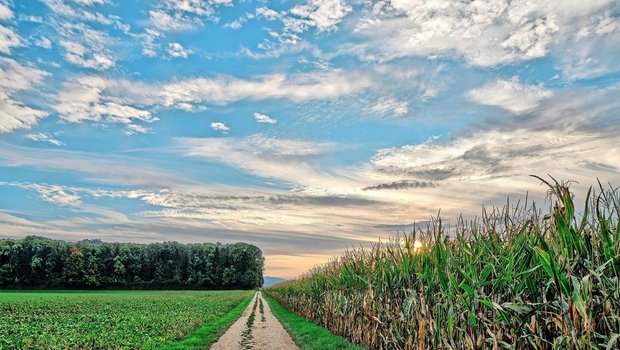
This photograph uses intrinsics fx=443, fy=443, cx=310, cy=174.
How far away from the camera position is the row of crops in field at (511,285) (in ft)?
18.0

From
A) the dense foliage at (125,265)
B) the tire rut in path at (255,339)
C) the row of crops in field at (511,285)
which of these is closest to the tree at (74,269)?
the dense foliage at (125,265)

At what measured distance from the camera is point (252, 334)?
838 inches

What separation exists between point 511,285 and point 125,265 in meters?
128

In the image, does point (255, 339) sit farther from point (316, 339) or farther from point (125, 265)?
point (125, 265)

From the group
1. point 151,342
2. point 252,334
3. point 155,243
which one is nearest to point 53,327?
point 151,342

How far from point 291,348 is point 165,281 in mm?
116557

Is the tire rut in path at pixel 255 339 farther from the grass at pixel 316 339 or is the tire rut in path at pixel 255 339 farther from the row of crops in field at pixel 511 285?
the row of crops in field at pixel 511 285

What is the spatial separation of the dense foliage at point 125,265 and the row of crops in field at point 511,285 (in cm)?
11709

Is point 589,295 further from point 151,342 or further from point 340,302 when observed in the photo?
point 151,342

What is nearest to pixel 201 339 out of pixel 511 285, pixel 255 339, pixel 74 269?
pixel 255 339

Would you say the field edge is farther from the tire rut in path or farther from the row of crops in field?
the row of crops in field

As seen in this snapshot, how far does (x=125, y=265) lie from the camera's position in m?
121

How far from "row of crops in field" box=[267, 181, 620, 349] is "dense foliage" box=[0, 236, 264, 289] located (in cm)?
11709

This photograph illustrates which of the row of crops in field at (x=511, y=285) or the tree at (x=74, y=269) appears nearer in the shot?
the row of crops in field at (x=511, y=285)
